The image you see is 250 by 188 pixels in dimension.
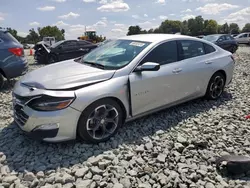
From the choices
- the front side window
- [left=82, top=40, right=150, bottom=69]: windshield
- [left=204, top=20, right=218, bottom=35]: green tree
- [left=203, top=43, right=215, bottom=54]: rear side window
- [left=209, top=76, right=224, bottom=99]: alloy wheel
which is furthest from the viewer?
[left=204, top=20, right=218, bottom=35]: green tree

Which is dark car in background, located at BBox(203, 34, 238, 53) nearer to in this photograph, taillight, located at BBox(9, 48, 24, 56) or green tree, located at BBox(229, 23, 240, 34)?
taillight, located at BBox(9, 48, 24, 56)

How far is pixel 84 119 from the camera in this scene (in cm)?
315

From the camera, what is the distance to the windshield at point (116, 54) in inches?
146

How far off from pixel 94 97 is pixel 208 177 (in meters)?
1.70

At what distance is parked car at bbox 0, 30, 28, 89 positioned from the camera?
6172 millimetres

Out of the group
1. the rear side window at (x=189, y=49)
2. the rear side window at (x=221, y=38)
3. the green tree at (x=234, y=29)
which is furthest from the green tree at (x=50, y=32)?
the rear side window at (x=189, y=49)

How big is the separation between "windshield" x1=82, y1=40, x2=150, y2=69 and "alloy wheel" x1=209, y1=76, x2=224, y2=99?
1994mm

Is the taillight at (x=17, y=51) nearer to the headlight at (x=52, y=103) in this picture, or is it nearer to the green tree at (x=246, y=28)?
the headlight at (x=52, y=103)

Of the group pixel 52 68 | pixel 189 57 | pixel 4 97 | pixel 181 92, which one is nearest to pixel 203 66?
pixel 189 57

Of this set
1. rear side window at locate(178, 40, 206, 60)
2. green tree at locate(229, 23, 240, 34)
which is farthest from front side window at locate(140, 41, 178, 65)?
green tree at locate(229, 23, 240, 34)

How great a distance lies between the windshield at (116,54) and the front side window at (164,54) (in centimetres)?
18

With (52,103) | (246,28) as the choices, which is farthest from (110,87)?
(246,28)

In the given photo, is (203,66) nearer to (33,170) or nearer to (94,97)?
(94,97)

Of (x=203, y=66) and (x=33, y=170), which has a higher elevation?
(x=203, y=66)
